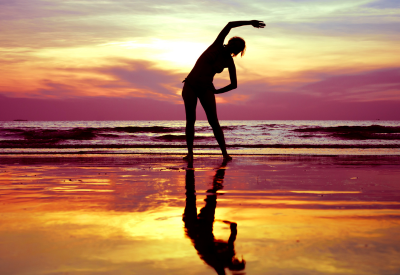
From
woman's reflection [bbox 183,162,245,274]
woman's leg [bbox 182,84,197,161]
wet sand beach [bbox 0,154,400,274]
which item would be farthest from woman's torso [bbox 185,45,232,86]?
woman's reflection [bbox 183,162,245,274]

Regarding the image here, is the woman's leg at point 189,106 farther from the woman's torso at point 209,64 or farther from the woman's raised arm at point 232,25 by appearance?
the woman's raised arm at point 232,25

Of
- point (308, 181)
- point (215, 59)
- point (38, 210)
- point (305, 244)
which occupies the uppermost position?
point (215, 59)

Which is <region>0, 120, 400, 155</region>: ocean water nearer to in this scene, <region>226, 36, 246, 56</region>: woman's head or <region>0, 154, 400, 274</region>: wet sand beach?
<region>226, 36, 246, 56</region>: woman's head

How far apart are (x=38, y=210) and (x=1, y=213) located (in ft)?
0.66

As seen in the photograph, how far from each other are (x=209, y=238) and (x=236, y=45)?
4.11 m

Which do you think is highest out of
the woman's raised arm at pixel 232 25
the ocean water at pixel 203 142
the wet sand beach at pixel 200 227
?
the woman's raised arm at pixel 232 25

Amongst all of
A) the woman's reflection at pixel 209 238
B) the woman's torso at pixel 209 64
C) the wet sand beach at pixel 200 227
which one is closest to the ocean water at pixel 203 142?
the woman's torso at pixel 209 64

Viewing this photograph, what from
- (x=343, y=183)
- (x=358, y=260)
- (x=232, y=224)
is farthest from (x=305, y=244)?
(x=343, y=183)

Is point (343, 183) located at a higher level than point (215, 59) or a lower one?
lower

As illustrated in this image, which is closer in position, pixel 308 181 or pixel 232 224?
pixel 232 224

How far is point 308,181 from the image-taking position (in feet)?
12.4

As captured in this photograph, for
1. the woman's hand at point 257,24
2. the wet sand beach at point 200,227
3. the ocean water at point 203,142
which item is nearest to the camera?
the wet sand beach at point 200,227

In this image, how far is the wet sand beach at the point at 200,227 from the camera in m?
1.45

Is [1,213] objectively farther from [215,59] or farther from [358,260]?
[215,59]
